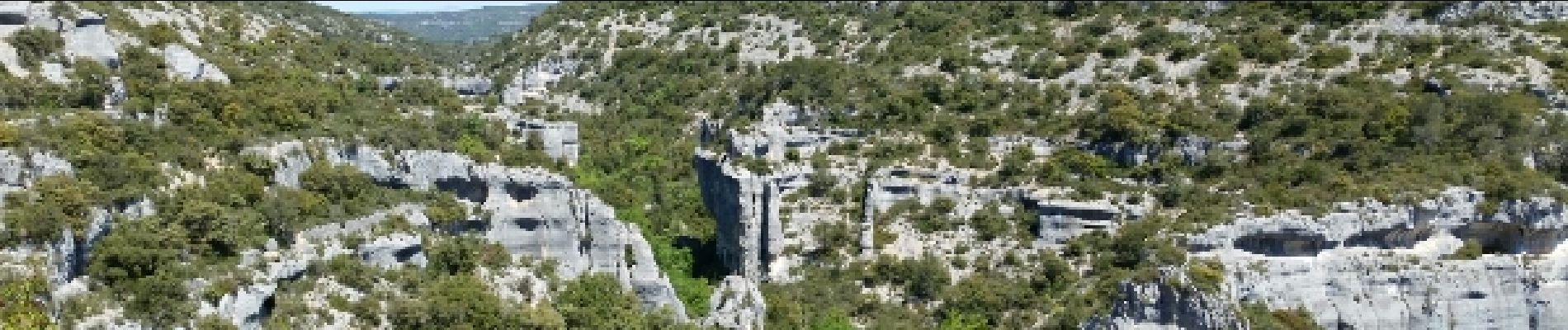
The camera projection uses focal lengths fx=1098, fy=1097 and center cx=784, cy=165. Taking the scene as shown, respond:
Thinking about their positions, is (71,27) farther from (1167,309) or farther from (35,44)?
(1167,309)

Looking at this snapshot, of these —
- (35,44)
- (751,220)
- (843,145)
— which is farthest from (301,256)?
(843,145)

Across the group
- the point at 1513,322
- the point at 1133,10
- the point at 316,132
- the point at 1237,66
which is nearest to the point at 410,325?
the point at 316,132

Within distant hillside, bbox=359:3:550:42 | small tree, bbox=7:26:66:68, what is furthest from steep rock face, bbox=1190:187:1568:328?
distant hillside, bbox=359:3:550:42

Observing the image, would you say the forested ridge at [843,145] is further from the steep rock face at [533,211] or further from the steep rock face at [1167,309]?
the steep rock face at [533,211]

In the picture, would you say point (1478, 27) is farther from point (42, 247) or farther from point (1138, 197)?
point (42, 247)

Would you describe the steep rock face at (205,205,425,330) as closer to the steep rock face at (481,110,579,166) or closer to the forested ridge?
the forested ridge

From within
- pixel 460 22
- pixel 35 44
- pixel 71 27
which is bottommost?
pixel 460 22
